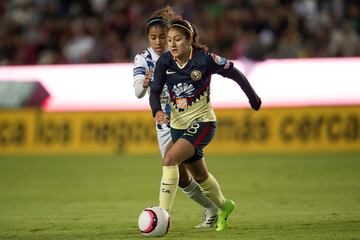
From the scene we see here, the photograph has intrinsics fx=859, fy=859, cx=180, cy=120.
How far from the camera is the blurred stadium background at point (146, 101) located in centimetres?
1472

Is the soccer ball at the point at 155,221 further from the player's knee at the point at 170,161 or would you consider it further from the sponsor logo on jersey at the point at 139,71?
the sponsor logo on jersey at the point at 139,71

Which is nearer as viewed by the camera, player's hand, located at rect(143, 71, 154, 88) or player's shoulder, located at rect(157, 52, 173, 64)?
player's shoulder, located at rect(157, 52, 173, 64)

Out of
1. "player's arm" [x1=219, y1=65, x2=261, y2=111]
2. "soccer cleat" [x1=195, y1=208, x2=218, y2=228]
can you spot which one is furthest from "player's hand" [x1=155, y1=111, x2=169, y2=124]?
"soccer cleat" [x1=195, y1=208, x2=218, y2=228]

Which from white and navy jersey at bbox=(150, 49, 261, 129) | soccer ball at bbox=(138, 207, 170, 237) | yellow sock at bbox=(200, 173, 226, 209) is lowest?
soccer ball at bbox=(138, 207, 170, 237)

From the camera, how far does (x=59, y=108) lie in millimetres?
19125

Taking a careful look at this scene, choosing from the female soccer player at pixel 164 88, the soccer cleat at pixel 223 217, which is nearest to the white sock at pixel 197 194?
the female soccer player at pixel 164 88

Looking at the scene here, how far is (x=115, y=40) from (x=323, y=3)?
512 centimetres

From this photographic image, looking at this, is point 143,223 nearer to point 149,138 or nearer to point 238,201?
point 238,201

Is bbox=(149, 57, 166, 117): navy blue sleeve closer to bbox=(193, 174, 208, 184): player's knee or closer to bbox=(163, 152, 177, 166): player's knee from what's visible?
bbox=(163, 152, 177, 166): player's knee

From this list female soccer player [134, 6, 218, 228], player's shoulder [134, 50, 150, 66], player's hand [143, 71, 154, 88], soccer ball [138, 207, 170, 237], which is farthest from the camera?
player's shoulder [134, 50, 150, 66]

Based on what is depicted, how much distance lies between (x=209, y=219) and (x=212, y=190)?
0.47m

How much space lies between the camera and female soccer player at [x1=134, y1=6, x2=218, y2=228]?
8.71 metres

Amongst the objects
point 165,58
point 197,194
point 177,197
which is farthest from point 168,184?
point 177,197

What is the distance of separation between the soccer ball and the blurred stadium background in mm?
4201
